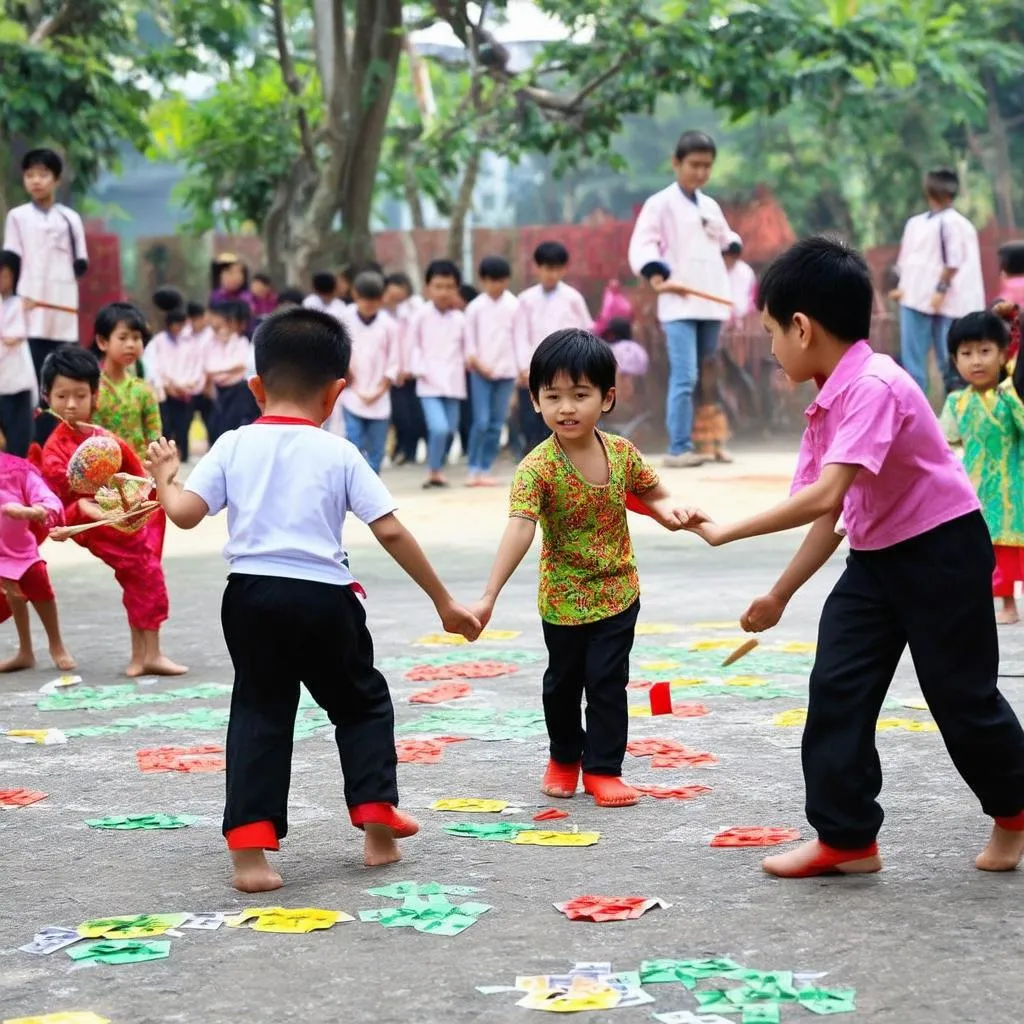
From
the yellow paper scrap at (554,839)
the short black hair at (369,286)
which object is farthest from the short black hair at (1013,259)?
the yellow paper scrap at (554,839)

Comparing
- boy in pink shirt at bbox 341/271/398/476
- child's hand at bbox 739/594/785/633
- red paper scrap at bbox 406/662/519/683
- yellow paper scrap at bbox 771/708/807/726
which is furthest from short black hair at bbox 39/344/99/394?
boy in pink shirt at bbox 341/271/398/476

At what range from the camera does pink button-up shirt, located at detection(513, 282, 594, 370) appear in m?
14.0

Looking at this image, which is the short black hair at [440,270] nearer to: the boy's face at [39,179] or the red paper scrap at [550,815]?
the boy's face at [39,179]

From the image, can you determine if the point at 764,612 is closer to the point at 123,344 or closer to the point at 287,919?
the point at 287,919

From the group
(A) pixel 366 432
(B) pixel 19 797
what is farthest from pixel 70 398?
(A) pixel 366 432

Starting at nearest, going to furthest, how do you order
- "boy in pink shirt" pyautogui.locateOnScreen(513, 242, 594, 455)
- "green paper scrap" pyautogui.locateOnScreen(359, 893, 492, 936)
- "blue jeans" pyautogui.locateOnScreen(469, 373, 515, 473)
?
"green paper scrap" pyautogui.locateOnScreen(359, 893, 492, 936) → "boy in pink shirt" pyautogui.locateOnScreen(513, 242, 594, 455) → "blue jeans" pyautogui.locateOnScreen(469, 373, 515, 473)

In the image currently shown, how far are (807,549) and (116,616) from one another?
16.1 feet

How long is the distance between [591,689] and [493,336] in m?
9.39

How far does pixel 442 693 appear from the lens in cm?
614

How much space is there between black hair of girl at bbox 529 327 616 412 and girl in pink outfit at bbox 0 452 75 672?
2187 mm

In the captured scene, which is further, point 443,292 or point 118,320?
point 443,292

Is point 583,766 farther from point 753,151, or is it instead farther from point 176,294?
point 753,151

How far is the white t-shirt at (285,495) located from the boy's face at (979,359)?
3.72 metres

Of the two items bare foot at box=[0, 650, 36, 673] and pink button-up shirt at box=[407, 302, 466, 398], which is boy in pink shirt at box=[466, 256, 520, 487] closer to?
→ pink button-up shirt at box=[407, 302, 466, 398]
